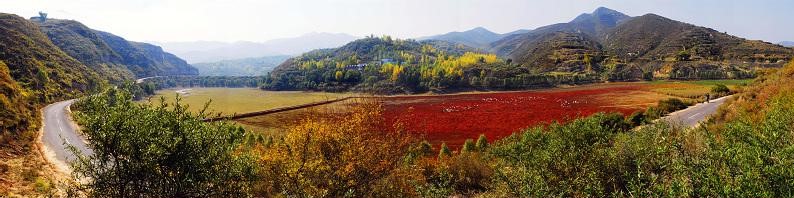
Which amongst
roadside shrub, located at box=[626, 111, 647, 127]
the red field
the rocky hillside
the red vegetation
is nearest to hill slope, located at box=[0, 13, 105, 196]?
the rocky hillside

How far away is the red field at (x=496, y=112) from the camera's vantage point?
286 feet

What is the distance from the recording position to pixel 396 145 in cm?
3534

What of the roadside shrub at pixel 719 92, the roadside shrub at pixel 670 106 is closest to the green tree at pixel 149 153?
the roadside shrub at pixel 670 106

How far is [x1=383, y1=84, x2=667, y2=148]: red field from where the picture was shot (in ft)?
286

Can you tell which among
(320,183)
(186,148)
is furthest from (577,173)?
(186,148)

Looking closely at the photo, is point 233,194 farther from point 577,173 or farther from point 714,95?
point 714,95

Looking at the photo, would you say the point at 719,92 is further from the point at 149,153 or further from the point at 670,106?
the point at 149,153

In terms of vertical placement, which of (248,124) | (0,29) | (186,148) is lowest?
(248,124)

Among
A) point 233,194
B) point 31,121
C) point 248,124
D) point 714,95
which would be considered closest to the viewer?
point 233,194

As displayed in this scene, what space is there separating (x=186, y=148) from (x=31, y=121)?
63606 millimetres

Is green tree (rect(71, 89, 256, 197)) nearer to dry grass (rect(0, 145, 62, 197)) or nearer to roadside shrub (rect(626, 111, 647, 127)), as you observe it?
dry grass (rect(0, 145, 62, 197))

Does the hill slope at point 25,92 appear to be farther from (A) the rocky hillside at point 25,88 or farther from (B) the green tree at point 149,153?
(B) the green tree at point 149,153

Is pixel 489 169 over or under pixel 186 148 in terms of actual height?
under

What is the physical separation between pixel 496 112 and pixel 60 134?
308 ft
